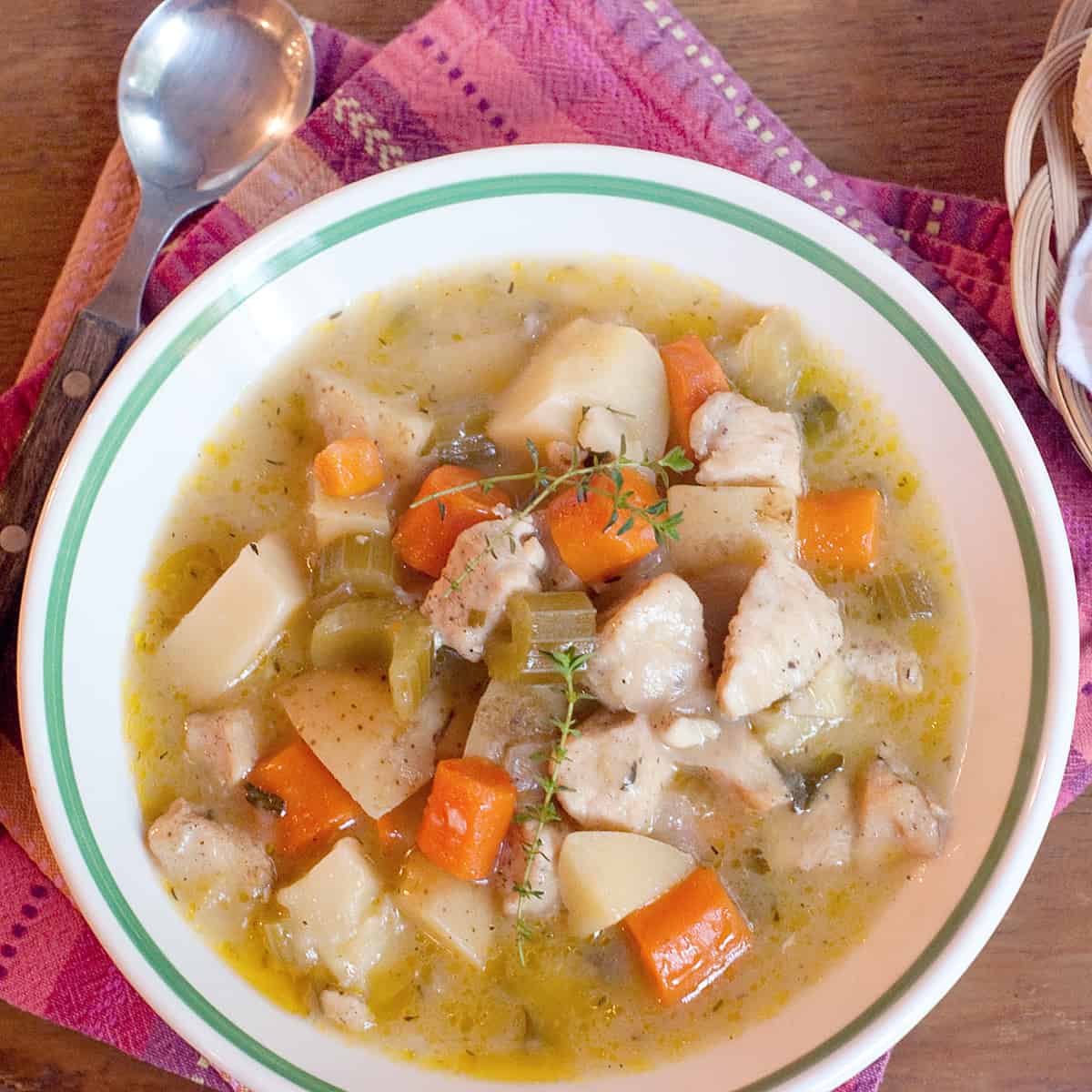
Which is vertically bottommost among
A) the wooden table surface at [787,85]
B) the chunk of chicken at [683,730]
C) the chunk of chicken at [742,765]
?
the chunk of chicken at [742,765]

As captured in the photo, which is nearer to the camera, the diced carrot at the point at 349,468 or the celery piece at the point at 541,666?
the celery piece at the point at 541,666

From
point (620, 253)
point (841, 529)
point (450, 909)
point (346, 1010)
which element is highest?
point (620, 253)

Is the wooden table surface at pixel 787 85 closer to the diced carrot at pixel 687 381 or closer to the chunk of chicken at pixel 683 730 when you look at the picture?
the diced carrot at pixel 687 381

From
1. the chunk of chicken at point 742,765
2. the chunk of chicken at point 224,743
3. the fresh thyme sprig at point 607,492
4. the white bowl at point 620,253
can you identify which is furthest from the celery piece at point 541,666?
the white bowl at point 620,253

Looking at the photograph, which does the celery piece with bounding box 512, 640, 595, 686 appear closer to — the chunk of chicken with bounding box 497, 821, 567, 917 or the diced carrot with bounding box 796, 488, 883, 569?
the chunk of chicken with bounding box 497, 821, 567, 917

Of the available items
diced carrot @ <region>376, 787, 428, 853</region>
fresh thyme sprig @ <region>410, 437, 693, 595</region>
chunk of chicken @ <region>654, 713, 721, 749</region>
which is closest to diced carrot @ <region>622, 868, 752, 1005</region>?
chunk of chicken @ <region>654, 713, 721, 749</region>

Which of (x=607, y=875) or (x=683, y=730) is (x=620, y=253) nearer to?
(x=683, y=730)

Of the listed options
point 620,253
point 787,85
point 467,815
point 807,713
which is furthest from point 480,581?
point 787,85
